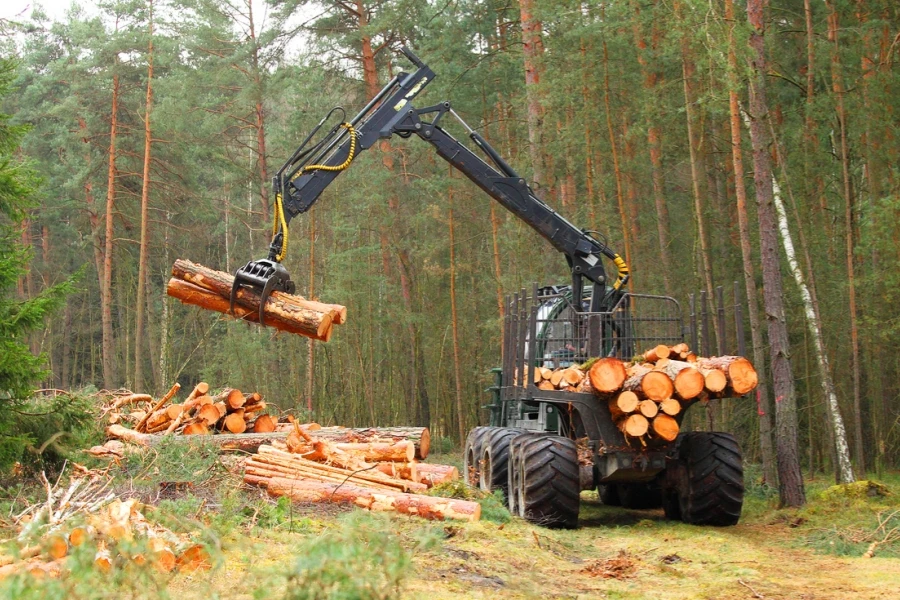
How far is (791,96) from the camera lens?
63.4 ft

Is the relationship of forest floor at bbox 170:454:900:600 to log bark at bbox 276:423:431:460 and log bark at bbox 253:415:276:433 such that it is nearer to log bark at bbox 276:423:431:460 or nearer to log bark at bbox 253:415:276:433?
log bark at bbox 276:423:431:460

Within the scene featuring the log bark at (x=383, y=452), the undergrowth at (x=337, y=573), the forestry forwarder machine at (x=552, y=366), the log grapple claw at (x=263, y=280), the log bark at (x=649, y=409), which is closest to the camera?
the undergrowth at (x=337, y=573)

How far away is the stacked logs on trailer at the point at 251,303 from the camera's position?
1014 cm

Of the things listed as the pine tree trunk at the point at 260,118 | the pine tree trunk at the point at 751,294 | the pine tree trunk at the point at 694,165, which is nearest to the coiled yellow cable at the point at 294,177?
the pine tree trunk at the point at 751,294

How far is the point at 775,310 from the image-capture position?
35.9ft

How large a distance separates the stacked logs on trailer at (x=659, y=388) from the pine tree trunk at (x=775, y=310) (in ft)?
6.00

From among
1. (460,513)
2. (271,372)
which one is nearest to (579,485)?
(460,513)

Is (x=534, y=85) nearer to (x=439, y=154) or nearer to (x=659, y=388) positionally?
(x=439, y=154)

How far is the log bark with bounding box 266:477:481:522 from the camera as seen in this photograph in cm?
875

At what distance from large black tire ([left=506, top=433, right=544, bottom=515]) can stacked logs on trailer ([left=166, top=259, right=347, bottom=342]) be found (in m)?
2.33

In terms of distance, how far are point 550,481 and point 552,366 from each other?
7.78ft

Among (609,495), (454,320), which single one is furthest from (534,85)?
(609,495)

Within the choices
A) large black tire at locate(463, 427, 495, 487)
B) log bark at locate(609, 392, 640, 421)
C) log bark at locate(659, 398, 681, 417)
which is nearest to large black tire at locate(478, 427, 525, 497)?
large black tire at locate(463, 427, 495, 487)

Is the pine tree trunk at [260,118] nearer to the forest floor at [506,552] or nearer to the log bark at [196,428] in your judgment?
the log bark at [196,428]
